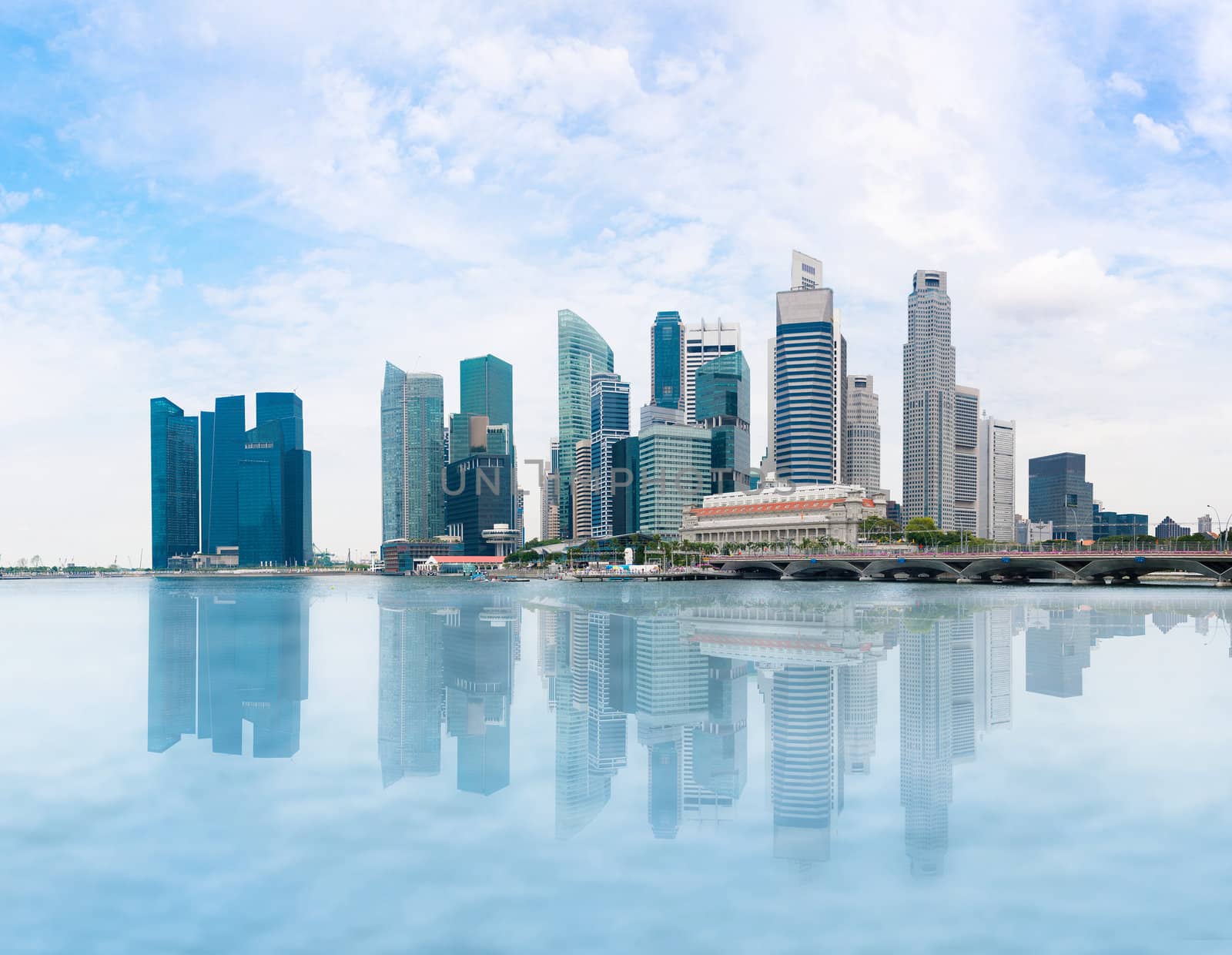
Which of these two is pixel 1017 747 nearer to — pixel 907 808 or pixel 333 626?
pixel 907 808

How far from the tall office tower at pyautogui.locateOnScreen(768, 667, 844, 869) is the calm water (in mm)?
110

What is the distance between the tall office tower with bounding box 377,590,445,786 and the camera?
20.1m

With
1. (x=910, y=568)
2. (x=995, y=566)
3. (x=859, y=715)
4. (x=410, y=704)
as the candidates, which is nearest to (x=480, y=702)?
(x=410, y=704)

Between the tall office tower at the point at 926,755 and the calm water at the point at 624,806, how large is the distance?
11 cm

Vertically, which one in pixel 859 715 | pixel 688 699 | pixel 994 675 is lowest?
pixel 994 675

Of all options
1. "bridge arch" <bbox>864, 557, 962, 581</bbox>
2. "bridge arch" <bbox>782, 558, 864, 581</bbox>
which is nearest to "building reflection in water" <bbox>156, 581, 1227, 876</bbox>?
"bridge arch" <bbox>864, 557, 962, 581</bbox>

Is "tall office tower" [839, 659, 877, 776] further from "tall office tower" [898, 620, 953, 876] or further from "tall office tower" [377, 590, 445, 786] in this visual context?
"tall office tower" [377, 590, 445, 786]

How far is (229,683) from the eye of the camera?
3325 centimetres

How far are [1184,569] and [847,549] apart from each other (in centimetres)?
7814

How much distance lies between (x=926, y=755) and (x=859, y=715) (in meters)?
4.38

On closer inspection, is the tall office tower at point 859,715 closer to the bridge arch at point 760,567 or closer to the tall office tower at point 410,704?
the tall office tower at point 410,704

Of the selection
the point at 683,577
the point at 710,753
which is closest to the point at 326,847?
the point at 710,753

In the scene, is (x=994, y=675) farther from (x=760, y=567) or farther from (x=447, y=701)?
(x=760, y=567)

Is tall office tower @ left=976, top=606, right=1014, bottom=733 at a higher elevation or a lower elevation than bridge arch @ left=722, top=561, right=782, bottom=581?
higher
